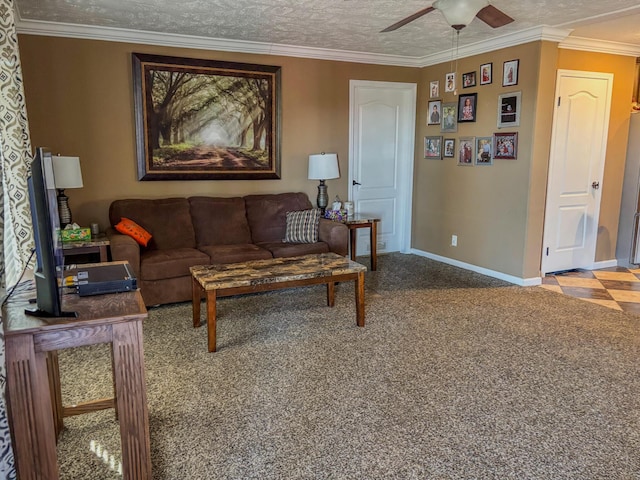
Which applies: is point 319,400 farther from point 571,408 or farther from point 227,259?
point 227,259

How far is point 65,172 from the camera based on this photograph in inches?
153

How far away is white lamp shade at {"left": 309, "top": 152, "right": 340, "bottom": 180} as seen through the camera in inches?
201

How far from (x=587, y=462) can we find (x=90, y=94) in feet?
15.3

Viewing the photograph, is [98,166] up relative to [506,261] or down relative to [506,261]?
up

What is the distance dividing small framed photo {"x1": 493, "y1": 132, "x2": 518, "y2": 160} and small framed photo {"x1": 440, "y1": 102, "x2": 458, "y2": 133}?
0.63 metres

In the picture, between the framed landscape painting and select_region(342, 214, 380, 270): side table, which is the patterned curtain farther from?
select_region(342, 214, 380, 270): side table

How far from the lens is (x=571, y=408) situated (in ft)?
8.36

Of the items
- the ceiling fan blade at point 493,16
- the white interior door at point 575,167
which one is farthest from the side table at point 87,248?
the white interior door at point 575,167

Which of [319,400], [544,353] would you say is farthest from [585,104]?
[319,400]

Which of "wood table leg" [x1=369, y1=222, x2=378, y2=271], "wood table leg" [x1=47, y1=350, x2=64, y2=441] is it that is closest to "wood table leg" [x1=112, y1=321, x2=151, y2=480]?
"wood table leg" [x1=47, y1=350, x2=64, y2=441]

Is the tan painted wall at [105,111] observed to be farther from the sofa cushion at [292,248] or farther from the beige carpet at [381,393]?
the beige carpet at [381,393]

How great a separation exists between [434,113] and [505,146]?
3.90 feet

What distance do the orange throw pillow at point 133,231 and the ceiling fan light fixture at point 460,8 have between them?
3.01 meters

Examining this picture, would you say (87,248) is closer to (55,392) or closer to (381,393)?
(55,392)
